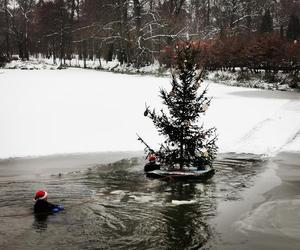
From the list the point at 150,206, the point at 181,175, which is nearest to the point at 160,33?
the point at 181,175

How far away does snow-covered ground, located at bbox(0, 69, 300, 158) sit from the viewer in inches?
853

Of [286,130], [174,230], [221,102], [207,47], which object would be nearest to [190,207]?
[174,230]

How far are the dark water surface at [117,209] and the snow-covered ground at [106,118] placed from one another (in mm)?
4064

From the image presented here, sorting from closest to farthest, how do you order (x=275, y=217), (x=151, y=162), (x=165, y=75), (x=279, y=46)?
(x=275, y=217)
(x=151, y=162)
(x=279, y=46)
(x=165, y=75)

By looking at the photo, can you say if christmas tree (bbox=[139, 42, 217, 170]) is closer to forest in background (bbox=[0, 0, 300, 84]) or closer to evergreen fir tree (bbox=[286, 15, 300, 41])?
forest in background (bbox=[0, 0, 300, 84])

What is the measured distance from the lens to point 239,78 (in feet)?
150

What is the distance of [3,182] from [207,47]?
120ft

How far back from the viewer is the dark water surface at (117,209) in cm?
1033

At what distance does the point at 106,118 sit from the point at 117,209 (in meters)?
13.3

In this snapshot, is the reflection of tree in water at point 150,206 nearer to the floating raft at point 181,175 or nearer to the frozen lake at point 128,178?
the frozen lake at point 128,178

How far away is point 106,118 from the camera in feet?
84.0

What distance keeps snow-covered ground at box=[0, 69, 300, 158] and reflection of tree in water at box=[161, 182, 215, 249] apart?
4.83 meters

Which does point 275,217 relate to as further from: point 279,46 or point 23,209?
point 279,46

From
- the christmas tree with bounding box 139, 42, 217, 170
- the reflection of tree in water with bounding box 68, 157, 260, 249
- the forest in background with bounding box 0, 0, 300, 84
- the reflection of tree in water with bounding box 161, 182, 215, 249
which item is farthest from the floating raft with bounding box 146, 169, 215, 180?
the forest in background with bounding box 0, 0, 300, 84
